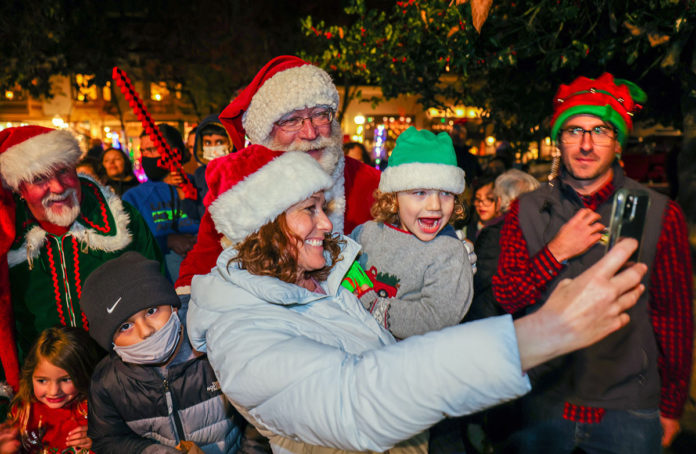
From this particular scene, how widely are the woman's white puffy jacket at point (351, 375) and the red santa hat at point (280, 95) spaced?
1490mm

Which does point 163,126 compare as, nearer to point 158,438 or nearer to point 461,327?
point 158,438

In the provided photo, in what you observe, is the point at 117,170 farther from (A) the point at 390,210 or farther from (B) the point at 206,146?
(A) the point at 390,210

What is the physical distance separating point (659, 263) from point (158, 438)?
2.38 meters

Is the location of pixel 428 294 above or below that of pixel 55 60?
below

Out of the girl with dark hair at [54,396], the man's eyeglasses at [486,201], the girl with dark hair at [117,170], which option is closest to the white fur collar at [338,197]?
the girl with dark hair at [54,396]

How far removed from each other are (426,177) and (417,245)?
1.18 feet

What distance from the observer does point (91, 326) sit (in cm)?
233

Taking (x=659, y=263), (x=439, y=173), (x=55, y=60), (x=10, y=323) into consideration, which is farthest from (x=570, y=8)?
(x=55, y=60)

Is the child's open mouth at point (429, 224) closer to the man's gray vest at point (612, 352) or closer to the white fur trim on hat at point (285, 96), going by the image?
the man's gray vest at point (612, 352)

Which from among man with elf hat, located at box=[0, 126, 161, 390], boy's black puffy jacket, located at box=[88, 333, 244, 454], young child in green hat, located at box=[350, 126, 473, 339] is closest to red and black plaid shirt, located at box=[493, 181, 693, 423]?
young child in green hat, located at box=[350, 126, 473, 339]

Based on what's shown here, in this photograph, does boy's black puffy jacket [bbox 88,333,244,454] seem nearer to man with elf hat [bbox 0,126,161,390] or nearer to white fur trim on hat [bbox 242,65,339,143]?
man with elf hat [bbox 0,126,161,390]

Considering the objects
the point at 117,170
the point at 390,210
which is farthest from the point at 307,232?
the point at 117,170

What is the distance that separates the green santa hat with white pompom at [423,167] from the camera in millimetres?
2520

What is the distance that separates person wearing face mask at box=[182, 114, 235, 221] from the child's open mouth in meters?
2.86
